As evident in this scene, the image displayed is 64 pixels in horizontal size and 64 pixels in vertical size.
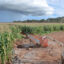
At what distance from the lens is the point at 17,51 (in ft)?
24.7

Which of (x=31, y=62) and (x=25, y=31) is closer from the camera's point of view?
(x=31, y=62)

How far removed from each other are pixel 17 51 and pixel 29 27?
1880 cm

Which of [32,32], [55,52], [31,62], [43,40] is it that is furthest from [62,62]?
[32,32]

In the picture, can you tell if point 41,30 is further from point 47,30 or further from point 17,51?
point 17,51

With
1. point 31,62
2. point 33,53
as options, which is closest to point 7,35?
point 33,53

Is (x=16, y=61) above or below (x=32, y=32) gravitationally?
above

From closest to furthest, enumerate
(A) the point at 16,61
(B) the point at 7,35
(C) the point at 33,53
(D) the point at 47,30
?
(A) the point at 16,61 → (B) the point at 7,35 → (C) the point at 33,53 → (D) the point at 47,30

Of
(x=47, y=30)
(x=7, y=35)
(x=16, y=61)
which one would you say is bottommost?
(x=47, y=30)

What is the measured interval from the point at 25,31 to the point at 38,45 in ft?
52.9

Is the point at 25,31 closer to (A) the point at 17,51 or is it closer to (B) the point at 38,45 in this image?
(B) the point at 38,45

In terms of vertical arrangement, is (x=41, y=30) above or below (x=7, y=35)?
below

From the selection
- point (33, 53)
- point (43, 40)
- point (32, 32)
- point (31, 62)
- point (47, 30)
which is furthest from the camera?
point (47, 30)

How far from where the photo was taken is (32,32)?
25688 mm

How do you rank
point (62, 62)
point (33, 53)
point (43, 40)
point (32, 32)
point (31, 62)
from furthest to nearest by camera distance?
1. point (32, 32)
2. point (43, 40)
3. point (33, 53)
4. point (62, 62)
5. point (31, 62)
